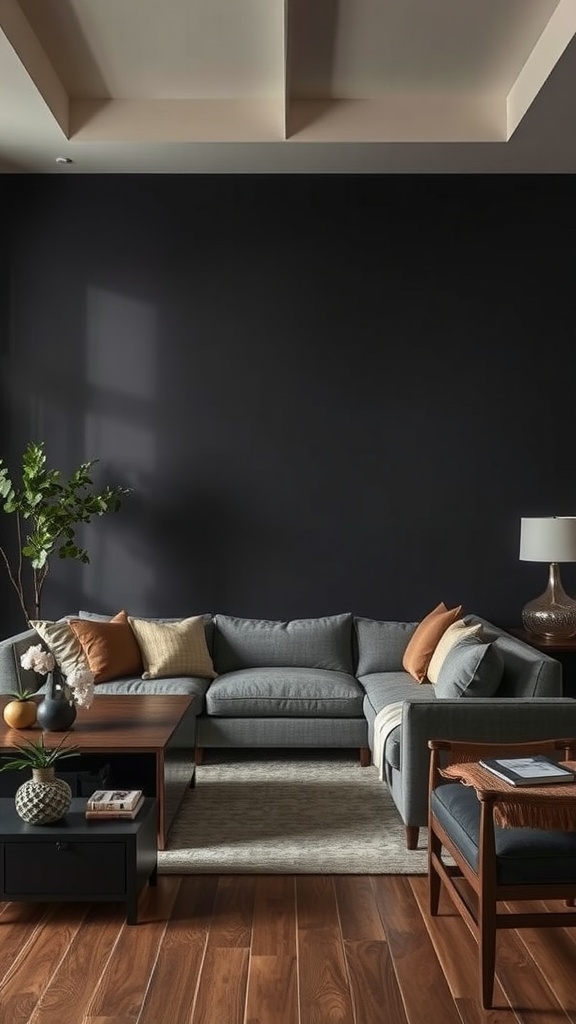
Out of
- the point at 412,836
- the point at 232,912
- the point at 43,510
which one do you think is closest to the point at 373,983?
the point at 232,912

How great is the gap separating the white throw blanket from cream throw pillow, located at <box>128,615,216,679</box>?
4.11ft

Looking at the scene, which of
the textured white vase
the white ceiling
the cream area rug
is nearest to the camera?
the textured white vase

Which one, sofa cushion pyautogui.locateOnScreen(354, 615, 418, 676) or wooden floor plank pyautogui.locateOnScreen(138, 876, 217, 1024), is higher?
sofa cushion pyautogui.locateOnScreen(354, 615, 418, 676)

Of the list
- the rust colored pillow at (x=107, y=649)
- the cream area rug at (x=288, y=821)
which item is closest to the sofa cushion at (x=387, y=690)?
the cream area rug at (x=288, y=821)

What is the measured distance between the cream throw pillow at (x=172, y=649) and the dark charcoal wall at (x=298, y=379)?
56 centimetres

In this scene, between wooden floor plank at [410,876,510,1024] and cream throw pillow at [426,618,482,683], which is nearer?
wooden floor plank at [410,876,510,1024]

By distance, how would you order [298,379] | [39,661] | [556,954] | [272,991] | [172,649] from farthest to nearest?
[298,379] < [172,649] < [39,661] < [556,954] < [272,991]

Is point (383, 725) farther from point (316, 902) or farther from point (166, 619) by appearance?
point (166, 619)

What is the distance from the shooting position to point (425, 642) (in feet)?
18.3

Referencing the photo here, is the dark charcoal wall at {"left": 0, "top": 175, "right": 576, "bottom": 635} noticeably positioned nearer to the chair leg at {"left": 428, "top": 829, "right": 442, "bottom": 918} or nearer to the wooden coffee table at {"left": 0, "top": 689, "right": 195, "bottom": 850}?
the wooden coffee table at {"left": 0, "top": 689, "right": 195, "bottom": 850}

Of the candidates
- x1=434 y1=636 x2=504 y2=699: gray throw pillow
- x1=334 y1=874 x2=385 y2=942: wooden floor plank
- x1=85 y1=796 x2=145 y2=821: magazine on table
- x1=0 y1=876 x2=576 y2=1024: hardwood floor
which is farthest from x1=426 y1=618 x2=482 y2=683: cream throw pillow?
x1=85 y1=796 x2=145 y2=821: magazine on table

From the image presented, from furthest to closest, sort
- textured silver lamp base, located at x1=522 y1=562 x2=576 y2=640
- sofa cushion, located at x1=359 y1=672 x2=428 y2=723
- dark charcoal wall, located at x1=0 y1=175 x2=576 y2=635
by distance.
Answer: dark charcoal wall, located at x1=0 y1=175 x2=576 y2=635
textured silver lamp base, located at x1=522 y1=562 x2=576 y2=640
sofa cushion, located at x1=359 y1=672 x2=428 y2=723

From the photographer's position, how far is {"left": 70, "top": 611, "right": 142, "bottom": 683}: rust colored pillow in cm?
553

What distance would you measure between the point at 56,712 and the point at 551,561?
9.87 feet
